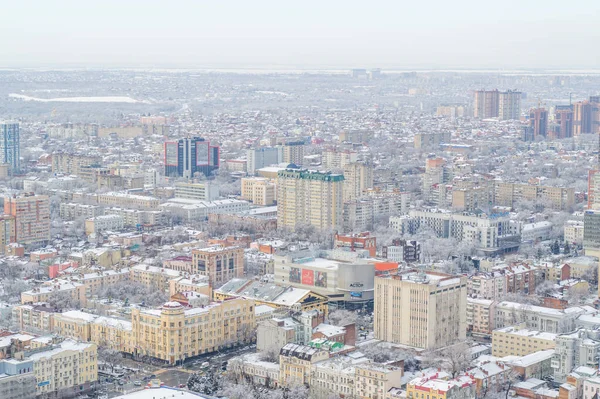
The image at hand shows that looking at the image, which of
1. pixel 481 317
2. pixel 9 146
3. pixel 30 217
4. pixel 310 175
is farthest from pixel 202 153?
pixel 481 317

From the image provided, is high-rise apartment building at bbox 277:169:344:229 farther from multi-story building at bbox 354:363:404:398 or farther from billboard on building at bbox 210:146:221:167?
multi-story building at bbox 354:363:404:398

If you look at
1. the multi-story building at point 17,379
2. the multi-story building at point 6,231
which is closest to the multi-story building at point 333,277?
the multi-story building at point 17,379

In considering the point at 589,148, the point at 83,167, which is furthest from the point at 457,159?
the point at 83,167

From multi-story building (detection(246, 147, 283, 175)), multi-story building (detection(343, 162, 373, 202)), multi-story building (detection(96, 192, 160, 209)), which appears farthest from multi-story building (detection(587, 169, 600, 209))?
multi-story building (detection(246, 147, 283, 175))

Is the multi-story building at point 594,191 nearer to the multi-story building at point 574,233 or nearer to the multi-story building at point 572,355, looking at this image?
the multi-story building at point 574,233

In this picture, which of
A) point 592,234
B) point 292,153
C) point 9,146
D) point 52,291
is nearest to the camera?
point 52,291

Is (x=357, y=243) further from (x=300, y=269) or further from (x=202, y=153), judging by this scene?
(x=202, y=153)
